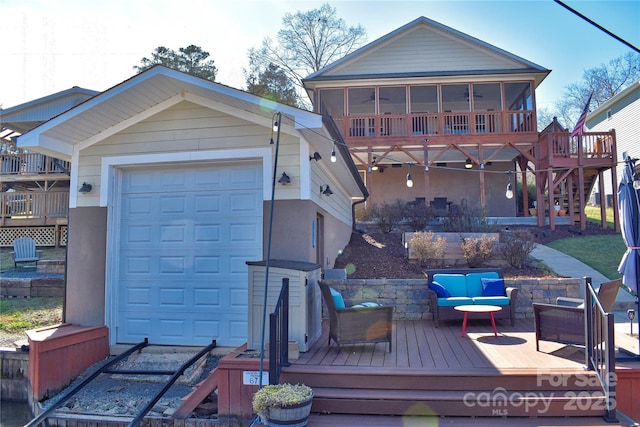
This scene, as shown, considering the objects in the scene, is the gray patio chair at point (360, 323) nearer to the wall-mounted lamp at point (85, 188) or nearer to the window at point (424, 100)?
the wall-mounted lamp at point (85, 188)

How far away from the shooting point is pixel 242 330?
645cm

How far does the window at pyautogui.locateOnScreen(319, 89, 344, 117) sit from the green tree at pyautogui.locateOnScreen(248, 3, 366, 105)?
6.52m

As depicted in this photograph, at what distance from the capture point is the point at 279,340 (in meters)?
4.68

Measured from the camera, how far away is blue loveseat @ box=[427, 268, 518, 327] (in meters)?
6.68

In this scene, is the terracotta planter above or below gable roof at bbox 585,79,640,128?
below

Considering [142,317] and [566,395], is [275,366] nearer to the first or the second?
[566,395]

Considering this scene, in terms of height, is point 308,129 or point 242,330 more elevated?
point 308,129

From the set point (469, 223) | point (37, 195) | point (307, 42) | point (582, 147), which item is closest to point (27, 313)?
point (37, 195)

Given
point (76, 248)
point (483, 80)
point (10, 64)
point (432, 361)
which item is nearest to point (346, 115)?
point (483, 80)

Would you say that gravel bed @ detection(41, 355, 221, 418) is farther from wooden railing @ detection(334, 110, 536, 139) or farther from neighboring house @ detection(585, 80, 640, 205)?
neighboring house @ detection(585, 80, 640, 205)

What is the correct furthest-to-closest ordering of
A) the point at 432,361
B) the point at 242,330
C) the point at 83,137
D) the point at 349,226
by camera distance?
the point at 349,226 < the point at 83,137 < the point at 242,330 < the point at 432,361

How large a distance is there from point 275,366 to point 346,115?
13.9 metres

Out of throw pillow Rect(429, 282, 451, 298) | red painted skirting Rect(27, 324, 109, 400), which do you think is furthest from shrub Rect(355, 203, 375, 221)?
red painted skirting Rect(27, 324, 109, 400)

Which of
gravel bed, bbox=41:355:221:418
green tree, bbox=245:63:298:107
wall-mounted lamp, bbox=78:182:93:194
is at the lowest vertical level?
gravel bed, bbox=41:355:221:418
